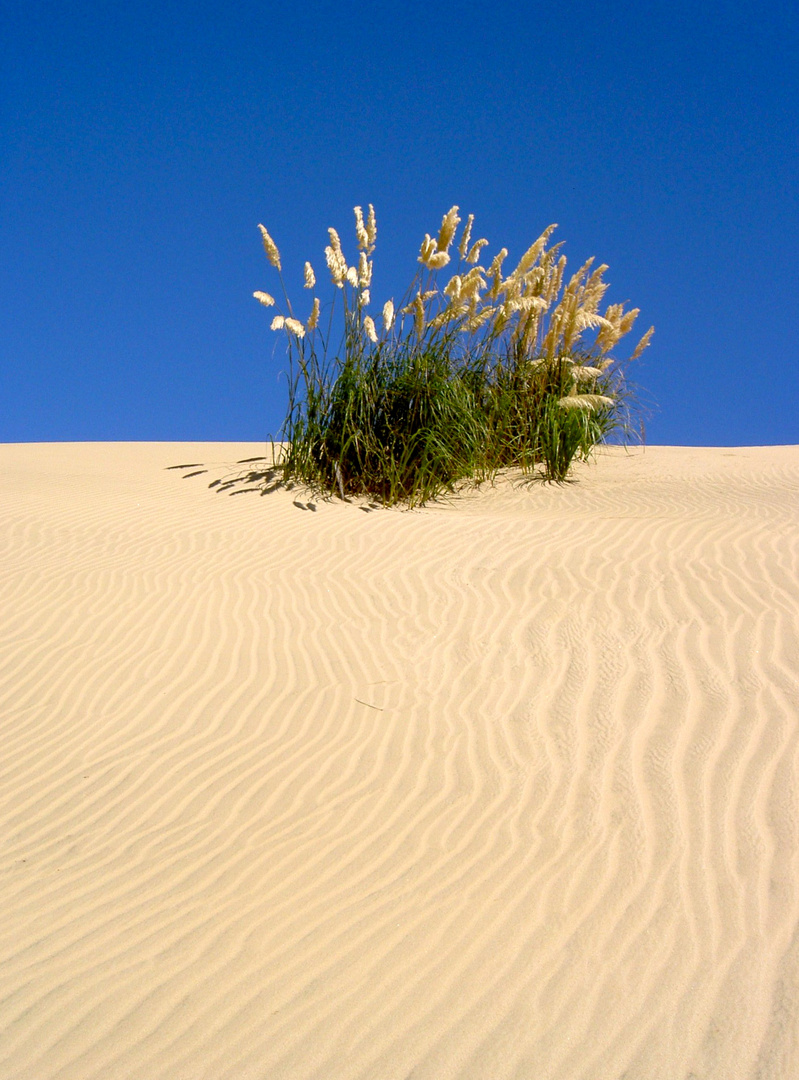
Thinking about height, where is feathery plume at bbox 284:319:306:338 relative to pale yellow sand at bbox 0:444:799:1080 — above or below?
above

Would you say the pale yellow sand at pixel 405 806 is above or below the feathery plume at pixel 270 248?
below

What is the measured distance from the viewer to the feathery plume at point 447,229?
31.6 ft

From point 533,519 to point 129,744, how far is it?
5.02 m

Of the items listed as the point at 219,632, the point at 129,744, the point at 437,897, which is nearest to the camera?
the point at 437,897

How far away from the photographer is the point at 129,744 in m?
5.23

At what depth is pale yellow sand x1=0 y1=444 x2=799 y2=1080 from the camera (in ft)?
9.63

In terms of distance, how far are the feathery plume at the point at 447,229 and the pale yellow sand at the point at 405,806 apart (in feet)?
11.3

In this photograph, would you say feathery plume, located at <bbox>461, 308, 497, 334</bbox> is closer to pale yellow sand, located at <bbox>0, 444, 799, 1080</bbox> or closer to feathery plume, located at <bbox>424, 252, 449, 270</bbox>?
feathery plume, located at <bbox>424, 252, 449, 270</bbox>

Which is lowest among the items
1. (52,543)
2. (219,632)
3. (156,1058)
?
(156,1058)

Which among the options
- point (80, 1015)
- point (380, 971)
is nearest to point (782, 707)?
point (380, 971)

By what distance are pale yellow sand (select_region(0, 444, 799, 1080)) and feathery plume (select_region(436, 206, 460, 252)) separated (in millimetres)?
3439

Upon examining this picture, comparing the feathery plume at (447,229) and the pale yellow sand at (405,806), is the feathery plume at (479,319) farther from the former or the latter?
the pale yellow sand at (405,806)

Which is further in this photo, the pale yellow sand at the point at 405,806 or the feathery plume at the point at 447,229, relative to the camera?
the feathery plume at the point at 447,229

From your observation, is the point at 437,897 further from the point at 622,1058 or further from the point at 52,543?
the point at 52,543
